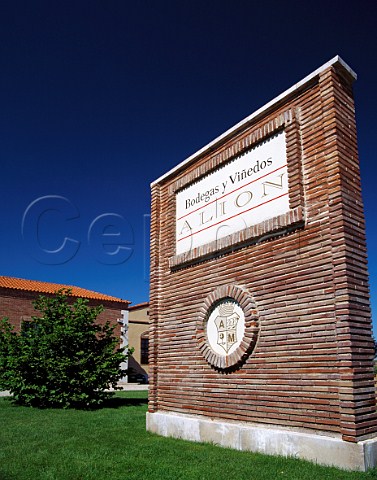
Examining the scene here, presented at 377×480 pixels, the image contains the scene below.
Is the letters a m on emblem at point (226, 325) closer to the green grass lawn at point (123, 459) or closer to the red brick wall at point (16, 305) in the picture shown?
the green grass lawn at point (123, 459)

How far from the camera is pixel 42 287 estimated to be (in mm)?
26156

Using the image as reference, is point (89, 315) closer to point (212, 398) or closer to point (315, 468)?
point (212, 398)

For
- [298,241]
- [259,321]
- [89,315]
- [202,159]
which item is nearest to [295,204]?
[298,241]

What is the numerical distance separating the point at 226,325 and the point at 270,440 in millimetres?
1801

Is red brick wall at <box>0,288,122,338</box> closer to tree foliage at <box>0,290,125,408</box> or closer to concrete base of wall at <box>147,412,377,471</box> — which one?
tree foliage at <box>0,290,125,408</box>

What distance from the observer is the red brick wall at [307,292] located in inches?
201

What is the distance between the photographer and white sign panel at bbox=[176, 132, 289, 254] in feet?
21.1

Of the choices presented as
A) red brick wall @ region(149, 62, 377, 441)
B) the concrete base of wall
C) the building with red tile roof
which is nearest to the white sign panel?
red brick wall @ region(149, 62, 377, 441)

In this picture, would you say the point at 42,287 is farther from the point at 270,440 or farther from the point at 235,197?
the point at 270,440

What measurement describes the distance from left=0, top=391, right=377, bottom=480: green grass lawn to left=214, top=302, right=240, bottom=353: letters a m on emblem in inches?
60.6

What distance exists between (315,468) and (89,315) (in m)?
9.42

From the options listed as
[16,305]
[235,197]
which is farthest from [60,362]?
[16,305]

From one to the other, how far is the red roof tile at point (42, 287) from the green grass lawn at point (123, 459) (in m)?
16.5

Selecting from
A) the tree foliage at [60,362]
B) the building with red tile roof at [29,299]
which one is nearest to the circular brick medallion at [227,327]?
the tree foliage at [60,362]
